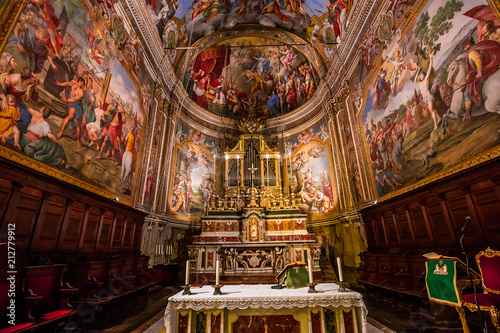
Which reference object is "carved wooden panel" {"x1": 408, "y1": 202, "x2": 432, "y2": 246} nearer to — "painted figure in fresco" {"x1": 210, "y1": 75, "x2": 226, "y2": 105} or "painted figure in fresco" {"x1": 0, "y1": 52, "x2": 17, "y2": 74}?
"painted figure in fresco" {"x1": 0, "y1": 52, "x2": 17, "y2": 74}

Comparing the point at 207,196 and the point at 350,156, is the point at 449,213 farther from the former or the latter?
the point at 207,196

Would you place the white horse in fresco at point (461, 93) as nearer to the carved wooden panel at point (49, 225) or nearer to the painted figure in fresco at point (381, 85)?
the painted figure in fresco at point (381, 85)

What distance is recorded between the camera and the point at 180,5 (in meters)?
11.4

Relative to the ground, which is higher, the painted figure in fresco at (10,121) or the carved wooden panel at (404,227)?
the painted figure in fresco at (10,121)

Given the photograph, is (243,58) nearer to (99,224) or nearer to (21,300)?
(99,224)

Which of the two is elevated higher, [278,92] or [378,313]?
[278,92]

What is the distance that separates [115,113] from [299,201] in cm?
997

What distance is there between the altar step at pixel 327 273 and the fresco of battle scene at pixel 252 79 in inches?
401

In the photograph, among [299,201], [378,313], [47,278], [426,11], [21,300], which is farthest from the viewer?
[299,201]

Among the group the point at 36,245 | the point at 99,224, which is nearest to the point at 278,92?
the point at 99,224

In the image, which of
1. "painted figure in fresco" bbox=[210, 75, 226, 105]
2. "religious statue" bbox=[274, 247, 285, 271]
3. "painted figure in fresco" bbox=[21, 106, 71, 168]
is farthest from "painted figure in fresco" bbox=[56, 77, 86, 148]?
"painted figure in fresco" bbox=[210, 75, 226, 105]

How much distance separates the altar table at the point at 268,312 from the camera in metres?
3.33

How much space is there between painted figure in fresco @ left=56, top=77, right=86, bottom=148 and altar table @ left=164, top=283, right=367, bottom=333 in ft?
17.5

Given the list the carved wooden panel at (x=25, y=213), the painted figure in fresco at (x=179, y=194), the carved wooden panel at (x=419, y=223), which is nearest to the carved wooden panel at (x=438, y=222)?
the carved wooden panel at (x=419, y=223)
